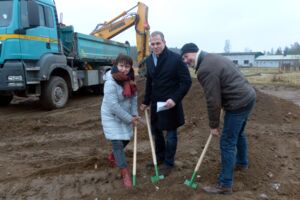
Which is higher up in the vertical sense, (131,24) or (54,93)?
(131,24)

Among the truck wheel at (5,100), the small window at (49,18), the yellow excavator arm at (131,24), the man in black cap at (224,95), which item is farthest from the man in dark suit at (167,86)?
the yellow excavator arm at (131,24)

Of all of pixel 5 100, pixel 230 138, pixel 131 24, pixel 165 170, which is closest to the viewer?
pixel 230 138

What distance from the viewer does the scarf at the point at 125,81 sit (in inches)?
169

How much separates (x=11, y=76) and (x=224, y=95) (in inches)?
248

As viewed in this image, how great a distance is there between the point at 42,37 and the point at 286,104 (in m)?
7.38

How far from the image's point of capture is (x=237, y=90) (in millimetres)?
4051

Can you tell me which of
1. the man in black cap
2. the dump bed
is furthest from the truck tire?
the man in black cap

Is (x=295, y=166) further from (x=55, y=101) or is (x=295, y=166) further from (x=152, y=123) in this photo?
(x=55, y=101)

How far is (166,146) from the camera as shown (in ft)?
16.1

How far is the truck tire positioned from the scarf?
20.0 feet

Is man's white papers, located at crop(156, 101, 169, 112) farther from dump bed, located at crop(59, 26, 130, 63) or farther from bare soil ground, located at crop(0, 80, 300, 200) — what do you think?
dump bed, located at crop(59, 26, 130, 63)

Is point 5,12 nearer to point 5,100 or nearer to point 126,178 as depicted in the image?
point 5,100

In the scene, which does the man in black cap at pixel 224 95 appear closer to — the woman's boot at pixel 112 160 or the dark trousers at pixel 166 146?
the dark trousers at pixel 166 146

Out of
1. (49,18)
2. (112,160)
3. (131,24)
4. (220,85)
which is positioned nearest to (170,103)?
(220,85)
